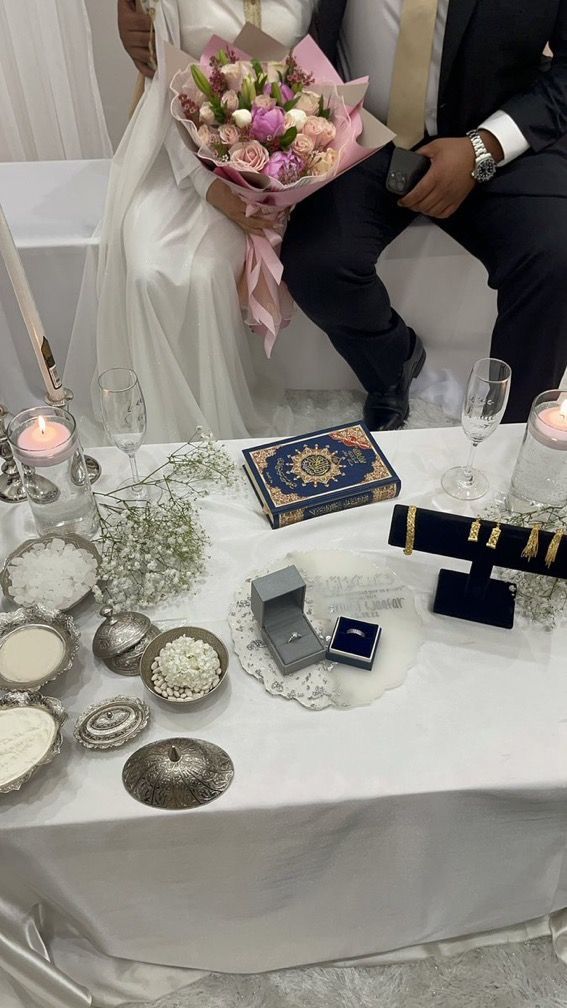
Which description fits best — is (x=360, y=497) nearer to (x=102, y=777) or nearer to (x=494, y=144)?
(x=102, y=777)

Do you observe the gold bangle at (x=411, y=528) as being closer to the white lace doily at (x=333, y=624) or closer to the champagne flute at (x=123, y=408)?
the white lace doily at (x=333, y=624)

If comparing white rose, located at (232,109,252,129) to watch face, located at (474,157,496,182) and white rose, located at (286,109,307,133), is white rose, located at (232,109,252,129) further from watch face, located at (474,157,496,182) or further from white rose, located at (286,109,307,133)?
watch face, located at (474,157,496,182)

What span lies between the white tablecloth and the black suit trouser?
84 cm

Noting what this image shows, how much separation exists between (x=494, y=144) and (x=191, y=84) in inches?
26.7

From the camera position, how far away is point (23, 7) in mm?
2072

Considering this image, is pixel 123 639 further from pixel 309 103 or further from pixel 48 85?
pixel 48 85

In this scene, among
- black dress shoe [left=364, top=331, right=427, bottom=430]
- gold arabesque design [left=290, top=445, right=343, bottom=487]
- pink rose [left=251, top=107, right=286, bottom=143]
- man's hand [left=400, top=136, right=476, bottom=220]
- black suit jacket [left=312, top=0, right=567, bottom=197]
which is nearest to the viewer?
gold arabesque design [left=290, top=445, right=343, bottom=487]

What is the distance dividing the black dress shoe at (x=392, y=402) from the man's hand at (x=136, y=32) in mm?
927

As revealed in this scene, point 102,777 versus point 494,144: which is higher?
point 494,144

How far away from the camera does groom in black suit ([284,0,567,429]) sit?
1601 millimetres

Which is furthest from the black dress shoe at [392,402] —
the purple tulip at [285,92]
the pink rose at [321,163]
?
the purple tulip at [285,92]

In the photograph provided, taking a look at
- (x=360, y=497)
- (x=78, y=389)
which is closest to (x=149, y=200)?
(x=78, y=389)

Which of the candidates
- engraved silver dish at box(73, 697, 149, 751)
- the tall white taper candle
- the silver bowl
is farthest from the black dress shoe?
engraved silver dish at box(73, 697, 149, 751)

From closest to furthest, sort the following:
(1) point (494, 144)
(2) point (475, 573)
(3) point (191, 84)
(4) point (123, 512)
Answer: (2) point (475, 573), (4) point (123, 512), (3) point (191, 84), (1) point (494, 144)
